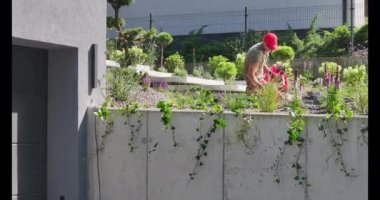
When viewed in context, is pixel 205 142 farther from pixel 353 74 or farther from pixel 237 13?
pixel 237 13

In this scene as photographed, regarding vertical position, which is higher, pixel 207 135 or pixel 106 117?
pixel 106 117

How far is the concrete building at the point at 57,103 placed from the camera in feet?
19.0

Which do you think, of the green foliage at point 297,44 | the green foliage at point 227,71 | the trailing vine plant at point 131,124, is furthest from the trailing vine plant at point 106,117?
the green foliage at point 297,44

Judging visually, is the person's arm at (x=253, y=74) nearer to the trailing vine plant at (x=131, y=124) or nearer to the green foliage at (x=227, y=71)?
the trailing vine plant at (x=131, y=124)

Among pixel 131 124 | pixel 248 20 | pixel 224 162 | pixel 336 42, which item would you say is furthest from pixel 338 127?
pixel 248 20

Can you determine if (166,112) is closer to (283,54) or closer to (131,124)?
(131,124)

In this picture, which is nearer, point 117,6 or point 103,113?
point 103,113

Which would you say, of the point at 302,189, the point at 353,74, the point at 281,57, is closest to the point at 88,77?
the point at 302,189

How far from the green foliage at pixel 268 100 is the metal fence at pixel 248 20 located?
13.9 m

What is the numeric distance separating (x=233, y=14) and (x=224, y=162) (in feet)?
54.8

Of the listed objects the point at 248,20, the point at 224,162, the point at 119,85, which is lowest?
the point at 224,162

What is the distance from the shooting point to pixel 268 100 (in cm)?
581

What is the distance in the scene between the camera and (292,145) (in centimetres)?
527

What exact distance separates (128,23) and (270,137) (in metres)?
18.1
